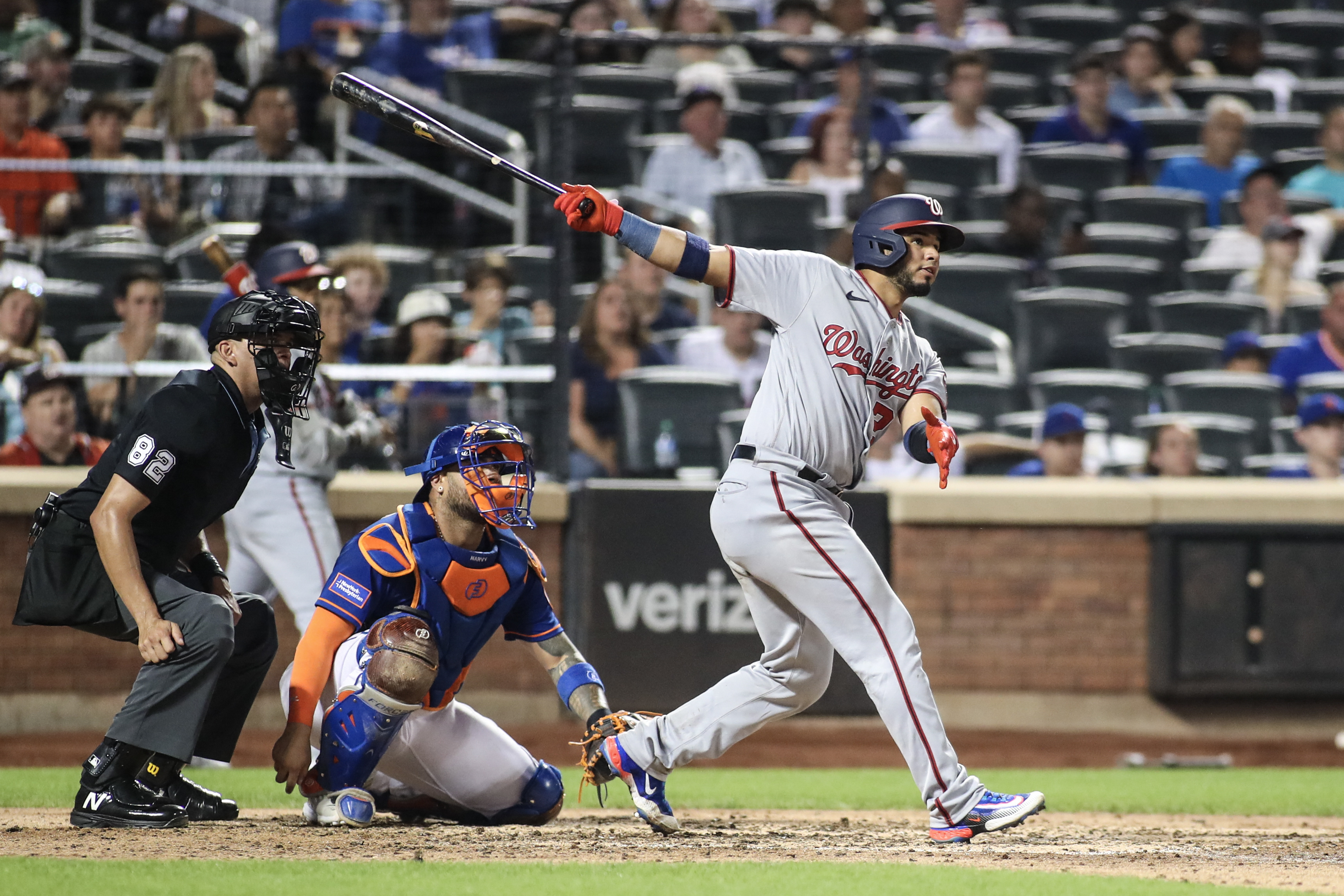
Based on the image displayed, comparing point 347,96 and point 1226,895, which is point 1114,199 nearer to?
point 347,96

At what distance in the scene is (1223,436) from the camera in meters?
9.33

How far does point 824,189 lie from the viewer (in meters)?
9.90

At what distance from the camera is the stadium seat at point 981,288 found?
32.2 ft

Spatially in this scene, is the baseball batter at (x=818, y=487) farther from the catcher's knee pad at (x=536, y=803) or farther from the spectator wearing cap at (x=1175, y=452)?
the spectator wearing cap at (x=1175, y=452)

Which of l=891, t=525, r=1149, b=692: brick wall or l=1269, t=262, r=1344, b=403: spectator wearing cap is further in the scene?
l=1269, t=262, r=1344, b=403: spectator wearing cap

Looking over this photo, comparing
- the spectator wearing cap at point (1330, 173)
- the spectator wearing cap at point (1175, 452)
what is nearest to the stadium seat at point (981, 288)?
the spectator wearing cap at point (1175, 452)

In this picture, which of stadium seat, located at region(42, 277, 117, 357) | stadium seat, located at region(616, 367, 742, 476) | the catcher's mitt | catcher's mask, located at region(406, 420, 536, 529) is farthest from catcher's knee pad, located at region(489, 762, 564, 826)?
stadium seat, located at region(42, 277, 117, 357)

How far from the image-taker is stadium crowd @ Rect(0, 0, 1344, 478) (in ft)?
27.5

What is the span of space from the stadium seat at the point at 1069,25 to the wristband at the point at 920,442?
31.2 feet

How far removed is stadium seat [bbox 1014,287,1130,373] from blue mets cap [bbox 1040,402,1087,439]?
124 cm

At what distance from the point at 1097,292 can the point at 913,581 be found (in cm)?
275

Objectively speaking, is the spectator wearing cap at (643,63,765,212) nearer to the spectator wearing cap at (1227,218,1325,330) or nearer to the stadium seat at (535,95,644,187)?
the stadium seat at (535,95,644,187)

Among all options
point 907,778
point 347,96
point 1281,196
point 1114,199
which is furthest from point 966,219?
point 347,96

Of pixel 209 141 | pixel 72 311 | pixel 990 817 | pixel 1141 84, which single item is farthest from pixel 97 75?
pixel 990 817
